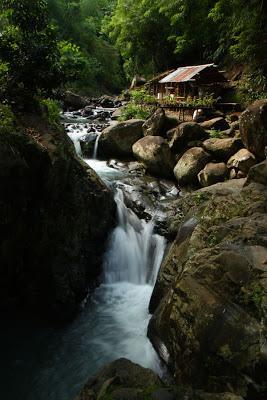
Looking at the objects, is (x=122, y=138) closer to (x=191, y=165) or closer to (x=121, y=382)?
(x=191, y=165)

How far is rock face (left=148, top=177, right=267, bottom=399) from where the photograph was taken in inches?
167

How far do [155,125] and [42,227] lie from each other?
8749 mm

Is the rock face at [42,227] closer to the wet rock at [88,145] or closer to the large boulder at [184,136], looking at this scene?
the large boulder at [184,136]

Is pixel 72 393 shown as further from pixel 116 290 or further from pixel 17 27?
pixel 17 27

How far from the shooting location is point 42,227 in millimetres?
7547

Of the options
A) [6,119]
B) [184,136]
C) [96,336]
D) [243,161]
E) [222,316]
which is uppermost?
[6,119]

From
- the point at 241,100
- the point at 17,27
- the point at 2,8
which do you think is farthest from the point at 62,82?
the point at 241,100

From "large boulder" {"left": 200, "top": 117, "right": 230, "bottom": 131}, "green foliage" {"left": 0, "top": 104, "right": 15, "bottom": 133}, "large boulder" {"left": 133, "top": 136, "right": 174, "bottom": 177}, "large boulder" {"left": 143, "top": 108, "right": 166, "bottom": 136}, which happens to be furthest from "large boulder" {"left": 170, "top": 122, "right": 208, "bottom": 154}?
"green foliage" {"left": 0, "top": 104, "right": 15, "bottom": 133}

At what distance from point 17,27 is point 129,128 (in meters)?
7.53

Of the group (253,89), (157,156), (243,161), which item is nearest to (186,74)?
(253,89)

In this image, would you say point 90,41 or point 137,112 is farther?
point 90,41

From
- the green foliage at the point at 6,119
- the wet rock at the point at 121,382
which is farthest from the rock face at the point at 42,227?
the wet rock at the point at 121,382

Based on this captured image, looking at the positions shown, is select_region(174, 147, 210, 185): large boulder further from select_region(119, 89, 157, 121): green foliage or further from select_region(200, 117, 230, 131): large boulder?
select_region(119, 89, 157, 121): green foliage

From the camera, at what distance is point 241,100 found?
18.8 metres
